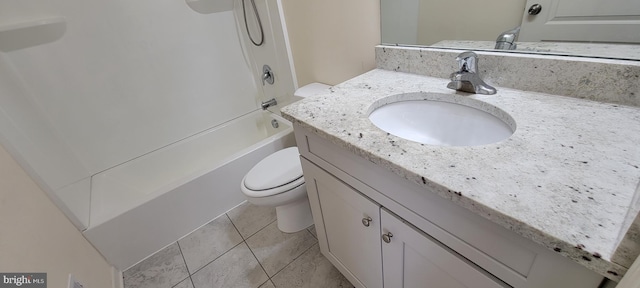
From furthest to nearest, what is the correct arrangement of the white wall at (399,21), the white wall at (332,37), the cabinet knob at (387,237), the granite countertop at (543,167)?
1. the white wall at (332,37)
2. the white wall at (399,21)
3. the cabinet knob at (387,237)
4. the granite countertop at (543,167)

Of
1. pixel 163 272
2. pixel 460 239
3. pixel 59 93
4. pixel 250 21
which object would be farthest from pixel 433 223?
pixel 59 93

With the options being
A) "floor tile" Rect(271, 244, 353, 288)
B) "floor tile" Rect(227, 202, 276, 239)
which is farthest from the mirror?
"floor tile" Rect(227, 202, 276, 239)

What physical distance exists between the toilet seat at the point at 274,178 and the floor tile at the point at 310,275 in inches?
15.4

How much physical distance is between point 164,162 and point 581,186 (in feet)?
7.40

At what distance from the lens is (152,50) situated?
5.80 feet

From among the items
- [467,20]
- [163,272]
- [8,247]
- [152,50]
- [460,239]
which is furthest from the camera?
[152,50]

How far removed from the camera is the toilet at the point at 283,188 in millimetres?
1271

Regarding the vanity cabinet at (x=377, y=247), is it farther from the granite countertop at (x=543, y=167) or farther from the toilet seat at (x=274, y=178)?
the toilet seat at (x=274, y=178)

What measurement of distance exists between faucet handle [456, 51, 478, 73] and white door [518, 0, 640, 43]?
0.16 meters

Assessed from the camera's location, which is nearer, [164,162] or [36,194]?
[36,194]

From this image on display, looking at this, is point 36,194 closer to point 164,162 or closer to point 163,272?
point 163,272

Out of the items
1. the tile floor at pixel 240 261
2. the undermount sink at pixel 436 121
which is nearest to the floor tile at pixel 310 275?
the tile floor at pixel 240 261

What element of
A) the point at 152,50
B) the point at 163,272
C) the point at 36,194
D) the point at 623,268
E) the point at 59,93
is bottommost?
the point at 163,272

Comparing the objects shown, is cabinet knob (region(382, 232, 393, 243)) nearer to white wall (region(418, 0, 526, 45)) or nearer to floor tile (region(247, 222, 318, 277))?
white wall (region(418, 0, 526, 45))
